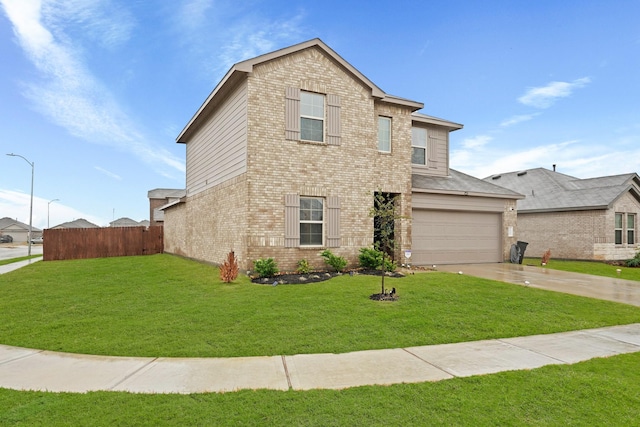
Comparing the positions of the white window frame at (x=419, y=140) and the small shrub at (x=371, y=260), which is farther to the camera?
the white window frame at (x=419, y=140)

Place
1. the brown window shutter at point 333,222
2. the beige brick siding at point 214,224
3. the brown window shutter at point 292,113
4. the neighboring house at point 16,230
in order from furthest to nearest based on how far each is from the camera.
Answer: the neighboring house at point 16,230 → the brown window shutter at point 333,222 → the brown window shutter at point 292,113 → the beige brick siding at point 214,224

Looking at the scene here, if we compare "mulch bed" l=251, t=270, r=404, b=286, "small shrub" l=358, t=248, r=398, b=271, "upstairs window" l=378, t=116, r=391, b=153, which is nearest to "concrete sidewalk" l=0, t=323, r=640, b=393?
"mulch bed" l=251, t=270, r=404, b=286

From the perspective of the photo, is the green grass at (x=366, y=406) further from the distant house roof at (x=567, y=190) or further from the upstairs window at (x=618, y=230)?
the upstairs window at (x=618, y=230)

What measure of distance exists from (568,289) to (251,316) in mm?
9063

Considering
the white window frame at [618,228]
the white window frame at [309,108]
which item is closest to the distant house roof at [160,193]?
the white window frame at [309,108]

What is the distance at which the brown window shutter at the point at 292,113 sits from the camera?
464 inches

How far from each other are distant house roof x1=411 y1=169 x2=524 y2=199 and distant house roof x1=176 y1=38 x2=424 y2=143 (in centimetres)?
331

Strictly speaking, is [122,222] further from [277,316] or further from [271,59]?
[277,316]

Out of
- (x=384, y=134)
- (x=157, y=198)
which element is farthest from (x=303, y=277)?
(x=157, y=198)

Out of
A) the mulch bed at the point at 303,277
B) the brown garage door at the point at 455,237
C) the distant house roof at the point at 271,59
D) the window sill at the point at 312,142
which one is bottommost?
the mulch bed at the point at 303,277

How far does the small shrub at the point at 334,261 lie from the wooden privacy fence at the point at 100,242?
1669 cm

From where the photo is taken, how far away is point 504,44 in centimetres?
1577

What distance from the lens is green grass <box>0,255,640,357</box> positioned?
5.46 meters

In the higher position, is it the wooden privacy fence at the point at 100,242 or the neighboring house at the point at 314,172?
the neighboring house at the point at 314,172
